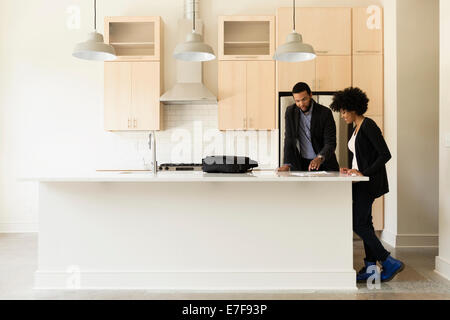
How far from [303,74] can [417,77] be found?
1321mm

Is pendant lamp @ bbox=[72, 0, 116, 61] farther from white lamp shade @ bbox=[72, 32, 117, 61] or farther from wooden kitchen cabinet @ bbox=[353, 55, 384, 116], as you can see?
wooden kitchen cabinet @ bbox=[353, 55, 384, 116]

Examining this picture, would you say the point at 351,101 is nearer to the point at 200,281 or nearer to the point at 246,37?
the point at 200,281

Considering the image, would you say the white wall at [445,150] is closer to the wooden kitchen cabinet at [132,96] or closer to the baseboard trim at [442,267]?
the baseboard trim at [442,267]

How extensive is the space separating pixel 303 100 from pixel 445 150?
4.22 ft

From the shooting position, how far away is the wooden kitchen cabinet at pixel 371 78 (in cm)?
493

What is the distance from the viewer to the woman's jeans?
3090 mm

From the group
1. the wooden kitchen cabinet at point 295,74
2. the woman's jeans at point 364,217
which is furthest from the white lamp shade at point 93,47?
the woman's jeans at point 364,217

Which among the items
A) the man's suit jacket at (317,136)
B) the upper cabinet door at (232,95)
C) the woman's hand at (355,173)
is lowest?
the woman's hand at (355,173)

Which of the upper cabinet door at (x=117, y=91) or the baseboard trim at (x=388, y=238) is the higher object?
the upper cabinet door at (x=117, y=91)

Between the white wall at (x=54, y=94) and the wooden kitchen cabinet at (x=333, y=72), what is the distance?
109 centimetres

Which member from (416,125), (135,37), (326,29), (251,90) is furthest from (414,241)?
(135,37)

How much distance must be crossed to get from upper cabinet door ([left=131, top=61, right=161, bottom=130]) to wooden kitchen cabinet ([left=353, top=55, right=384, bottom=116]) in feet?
8.48

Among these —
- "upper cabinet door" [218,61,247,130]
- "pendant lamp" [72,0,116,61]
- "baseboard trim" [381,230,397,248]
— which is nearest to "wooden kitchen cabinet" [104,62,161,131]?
"upper cabinet door" [218,61,247,130]

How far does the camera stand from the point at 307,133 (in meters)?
3.78
